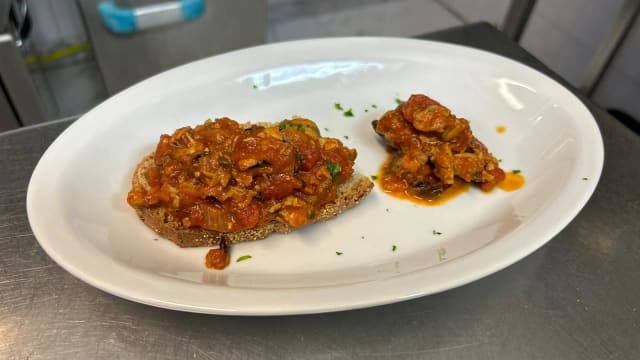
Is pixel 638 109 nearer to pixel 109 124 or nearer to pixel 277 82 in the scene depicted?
pixel 277 82

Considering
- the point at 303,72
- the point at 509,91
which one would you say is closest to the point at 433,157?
the point at 509,91

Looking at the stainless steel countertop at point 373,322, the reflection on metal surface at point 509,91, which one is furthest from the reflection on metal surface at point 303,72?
the stainless steel countertop at point 373,322

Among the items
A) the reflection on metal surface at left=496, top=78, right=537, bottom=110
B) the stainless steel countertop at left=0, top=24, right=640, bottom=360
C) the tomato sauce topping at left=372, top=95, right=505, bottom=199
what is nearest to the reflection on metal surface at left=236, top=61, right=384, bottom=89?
the tomato sauce topping at left=372, top=95, right=505, bottom=199

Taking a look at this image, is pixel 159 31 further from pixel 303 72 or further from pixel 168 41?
pixel 303 72

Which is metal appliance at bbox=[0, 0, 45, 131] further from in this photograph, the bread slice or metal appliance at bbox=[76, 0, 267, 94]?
the bread slice

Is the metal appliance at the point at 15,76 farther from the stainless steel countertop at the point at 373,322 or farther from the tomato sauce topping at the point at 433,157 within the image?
the tomato sauce topping at the point at 433,157

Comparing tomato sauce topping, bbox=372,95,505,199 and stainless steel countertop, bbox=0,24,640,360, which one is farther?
tomato sauce topping, bbox=372,95,505,199
